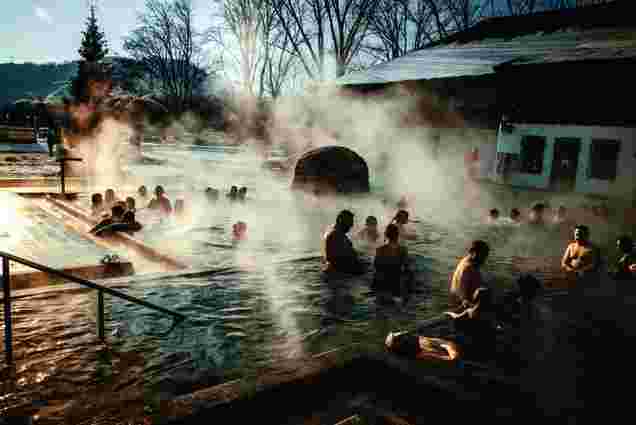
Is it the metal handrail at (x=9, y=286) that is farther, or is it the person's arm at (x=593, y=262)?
the person's arm at (x=593, y=262)

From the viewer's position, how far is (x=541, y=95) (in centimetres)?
1465

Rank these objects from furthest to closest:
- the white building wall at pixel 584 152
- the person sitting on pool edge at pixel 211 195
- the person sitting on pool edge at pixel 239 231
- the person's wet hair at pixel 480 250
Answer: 1. the white building wall at pixel 584 152
2. the person sitting on pool edge at pixel 211 195
3. the person sitting on pool edge at pixel 239 231
4. the person's wet hair at pixel 480 250

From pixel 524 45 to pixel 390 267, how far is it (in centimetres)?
1082

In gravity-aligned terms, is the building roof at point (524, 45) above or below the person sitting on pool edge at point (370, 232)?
above

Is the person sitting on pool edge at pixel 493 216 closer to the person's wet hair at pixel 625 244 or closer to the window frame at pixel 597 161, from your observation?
the person's wet hair at pixel 625 244

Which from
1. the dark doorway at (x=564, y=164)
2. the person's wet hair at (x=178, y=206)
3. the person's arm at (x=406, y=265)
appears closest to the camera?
the person's arm at (x=406, y=265)

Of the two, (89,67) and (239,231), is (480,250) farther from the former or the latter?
(89,67)

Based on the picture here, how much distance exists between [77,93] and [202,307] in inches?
1040

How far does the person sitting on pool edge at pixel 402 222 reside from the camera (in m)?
8.66

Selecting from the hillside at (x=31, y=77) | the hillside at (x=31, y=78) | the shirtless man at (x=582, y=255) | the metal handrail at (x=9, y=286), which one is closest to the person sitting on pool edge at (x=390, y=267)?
the shirtless man at (x=582, y=255)

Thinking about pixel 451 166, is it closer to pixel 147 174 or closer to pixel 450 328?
pixel 147 174

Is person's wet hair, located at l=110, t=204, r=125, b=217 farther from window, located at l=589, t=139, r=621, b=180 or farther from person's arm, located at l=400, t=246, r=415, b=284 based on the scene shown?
window, located at l=589, t=139, r=621, b=180

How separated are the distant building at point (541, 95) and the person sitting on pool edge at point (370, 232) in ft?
16.2

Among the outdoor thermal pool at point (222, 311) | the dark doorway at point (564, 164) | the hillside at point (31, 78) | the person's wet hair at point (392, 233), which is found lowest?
the outdoor thermal pool at point (222, 311)
